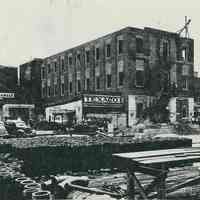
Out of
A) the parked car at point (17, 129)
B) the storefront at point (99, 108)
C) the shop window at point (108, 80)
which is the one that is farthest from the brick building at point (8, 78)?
the parked car at point (17, 129)

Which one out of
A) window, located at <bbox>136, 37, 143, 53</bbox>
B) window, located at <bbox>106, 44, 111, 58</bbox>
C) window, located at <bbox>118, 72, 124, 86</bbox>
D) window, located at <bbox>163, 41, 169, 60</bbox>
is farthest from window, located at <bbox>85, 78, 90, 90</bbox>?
window, located at <bbox>163, 41, 169, 60</bbox>

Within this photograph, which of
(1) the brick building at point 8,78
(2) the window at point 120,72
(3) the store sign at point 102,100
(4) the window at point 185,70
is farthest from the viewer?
(1) the brick building at point 8,78

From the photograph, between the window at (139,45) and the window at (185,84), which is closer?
the window at (139,45)

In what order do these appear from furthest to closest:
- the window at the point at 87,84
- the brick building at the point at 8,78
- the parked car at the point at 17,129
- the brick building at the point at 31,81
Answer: the brick building at the point at 8,78, the brick building at the point at 31,81, the window at the point at 87,84, the parked car at the point at 17,129

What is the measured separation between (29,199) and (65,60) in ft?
152

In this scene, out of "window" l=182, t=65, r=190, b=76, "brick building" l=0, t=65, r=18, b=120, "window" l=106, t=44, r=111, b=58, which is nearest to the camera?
"window" l=106, t=44, r=111, b=58

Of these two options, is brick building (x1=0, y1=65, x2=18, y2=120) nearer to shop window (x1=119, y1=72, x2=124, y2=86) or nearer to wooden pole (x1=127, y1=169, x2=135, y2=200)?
shop window (x1=119, y1=72, x2=124, y2=86)

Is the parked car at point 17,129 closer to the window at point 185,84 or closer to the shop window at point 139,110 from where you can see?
the shop window at point 139,110

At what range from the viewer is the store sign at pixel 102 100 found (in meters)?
36.6

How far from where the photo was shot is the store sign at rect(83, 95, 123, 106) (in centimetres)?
3662

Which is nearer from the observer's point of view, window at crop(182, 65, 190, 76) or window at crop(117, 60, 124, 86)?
window at crop(117, 60, 124, 86)

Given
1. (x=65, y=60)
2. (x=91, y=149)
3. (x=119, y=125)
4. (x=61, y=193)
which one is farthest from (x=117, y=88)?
(x=61, y=193)

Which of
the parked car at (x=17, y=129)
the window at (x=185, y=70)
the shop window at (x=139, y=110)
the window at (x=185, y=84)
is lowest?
the parked car at (x=17, y=129)

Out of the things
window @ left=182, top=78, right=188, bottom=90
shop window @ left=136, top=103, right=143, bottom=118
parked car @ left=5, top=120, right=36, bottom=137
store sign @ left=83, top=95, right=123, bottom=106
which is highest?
window @ left=182, top=78, right=188, bottom=90
